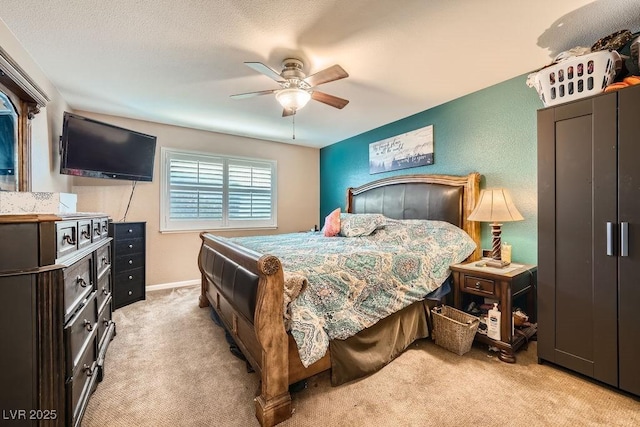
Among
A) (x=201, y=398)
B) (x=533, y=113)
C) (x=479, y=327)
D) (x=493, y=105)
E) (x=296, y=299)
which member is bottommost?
(x=201, y=398)

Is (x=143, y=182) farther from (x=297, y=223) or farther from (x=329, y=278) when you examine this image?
(x=329, y=278)

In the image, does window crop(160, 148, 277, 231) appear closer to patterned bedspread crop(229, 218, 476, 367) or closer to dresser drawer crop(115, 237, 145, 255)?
dresser drawer crop(115, 237, 145, 255)

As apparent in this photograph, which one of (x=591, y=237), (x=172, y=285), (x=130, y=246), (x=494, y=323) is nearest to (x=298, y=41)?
(x=591, y=237)

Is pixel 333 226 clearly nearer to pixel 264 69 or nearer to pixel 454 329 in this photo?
pixel 454 329

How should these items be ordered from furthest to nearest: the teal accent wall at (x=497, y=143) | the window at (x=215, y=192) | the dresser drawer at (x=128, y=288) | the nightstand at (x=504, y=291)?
1. the window at (x=215, y=192)
2. the dresser drawer at (x=128, y=288)
3. the teal accent wall at (x=497, y=143)
4. the nightstand at (x=504, y=291)

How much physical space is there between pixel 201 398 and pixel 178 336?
3.28 ft

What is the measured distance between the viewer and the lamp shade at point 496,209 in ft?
7.66

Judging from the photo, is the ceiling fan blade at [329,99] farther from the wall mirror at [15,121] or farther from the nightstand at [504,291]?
the wall mirror at [15,121]

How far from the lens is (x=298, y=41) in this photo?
201 cm

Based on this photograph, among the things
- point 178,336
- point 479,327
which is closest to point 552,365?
point 479,327

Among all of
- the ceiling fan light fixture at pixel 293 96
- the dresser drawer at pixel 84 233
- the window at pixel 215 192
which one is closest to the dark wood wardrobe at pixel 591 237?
the ceiling fan light fixture at pixel 293 96

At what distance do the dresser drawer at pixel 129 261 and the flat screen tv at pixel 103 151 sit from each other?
98cm

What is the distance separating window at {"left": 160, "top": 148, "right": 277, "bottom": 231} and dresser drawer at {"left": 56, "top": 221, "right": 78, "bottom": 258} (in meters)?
2.79

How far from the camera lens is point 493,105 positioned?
2775 mm
